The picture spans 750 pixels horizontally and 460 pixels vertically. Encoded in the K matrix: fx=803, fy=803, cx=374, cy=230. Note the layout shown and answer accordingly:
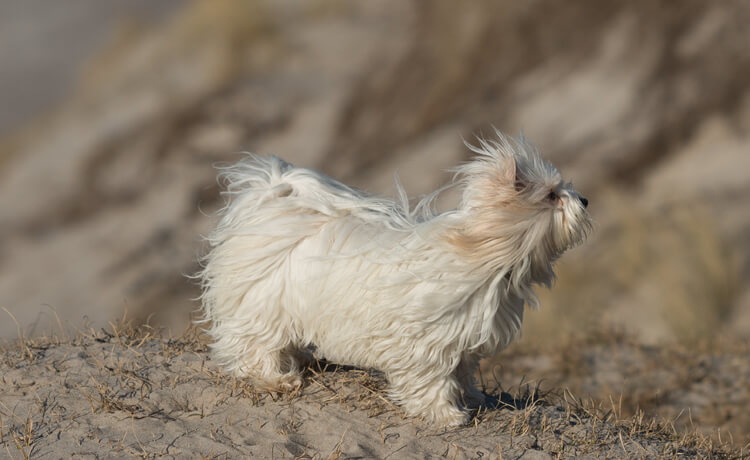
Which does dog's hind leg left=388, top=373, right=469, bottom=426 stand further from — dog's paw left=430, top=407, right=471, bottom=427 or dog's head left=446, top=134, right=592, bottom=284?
dog's head left=446, top=134, right=592, bottom=284

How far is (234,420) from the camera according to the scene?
4215 mm

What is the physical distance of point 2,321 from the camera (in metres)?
15.1

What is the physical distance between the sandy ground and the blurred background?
20.2 feet

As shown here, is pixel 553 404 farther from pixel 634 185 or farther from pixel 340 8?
pixel 340 8

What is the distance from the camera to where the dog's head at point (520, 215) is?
392 centimetres

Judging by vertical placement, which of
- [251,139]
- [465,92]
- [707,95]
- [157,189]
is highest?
[707,95]

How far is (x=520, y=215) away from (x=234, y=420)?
182 centimetres

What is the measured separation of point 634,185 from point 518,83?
10.6 ft

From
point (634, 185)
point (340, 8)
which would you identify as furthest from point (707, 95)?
point (340, 8)

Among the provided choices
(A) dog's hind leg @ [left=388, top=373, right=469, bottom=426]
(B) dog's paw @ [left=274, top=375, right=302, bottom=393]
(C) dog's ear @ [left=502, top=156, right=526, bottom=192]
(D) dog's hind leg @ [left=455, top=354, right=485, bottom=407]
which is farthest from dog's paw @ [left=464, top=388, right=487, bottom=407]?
(C) dog's ear @ [left=502, top=156, right=526, bottom=192]

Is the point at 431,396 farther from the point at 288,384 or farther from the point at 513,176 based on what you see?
the point at 513,176

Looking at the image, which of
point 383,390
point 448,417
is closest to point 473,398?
point 448,417

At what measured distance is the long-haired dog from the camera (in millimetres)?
3971

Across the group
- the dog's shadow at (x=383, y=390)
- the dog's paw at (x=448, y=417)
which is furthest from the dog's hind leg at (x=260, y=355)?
the dog's paw at (x=448, y=417)
